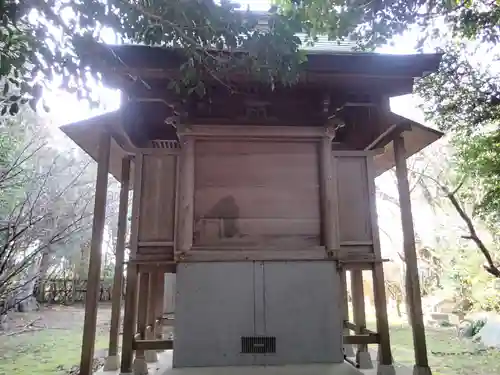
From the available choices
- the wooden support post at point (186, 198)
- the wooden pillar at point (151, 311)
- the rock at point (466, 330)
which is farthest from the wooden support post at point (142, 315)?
the rock at point (466, 330)

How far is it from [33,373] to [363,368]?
5278 mm

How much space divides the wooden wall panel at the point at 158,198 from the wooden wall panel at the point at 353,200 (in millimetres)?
1996

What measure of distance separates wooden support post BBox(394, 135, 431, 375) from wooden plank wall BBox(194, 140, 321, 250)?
1063 millimetres

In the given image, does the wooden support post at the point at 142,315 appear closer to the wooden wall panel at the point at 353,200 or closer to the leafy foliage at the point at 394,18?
the wooden wall panel at the point at 353,200

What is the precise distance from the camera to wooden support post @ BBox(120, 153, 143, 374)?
420cm

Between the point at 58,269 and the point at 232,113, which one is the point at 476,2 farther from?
the point at 58,269

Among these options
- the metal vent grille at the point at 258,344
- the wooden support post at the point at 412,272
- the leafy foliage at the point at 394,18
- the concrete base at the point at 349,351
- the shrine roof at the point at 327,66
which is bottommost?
the concrete base at the point at 349,351

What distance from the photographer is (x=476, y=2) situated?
5516mm

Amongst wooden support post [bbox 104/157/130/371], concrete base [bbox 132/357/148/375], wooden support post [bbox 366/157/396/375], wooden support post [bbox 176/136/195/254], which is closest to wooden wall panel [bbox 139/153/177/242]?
wooden support post [bbox 176/136/195/254]

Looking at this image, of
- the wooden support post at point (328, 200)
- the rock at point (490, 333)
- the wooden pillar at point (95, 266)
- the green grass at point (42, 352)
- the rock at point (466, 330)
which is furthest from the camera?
the rock at point (466, 330)

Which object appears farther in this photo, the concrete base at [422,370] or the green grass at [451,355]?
the green grass at [451,355]

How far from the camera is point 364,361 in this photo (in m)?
5.14

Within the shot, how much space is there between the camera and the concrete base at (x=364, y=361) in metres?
5.11

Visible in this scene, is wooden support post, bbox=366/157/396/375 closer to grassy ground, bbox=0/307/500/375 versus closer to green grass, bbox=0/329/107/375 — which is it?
grassy ground, bbox=0/307/500/375
